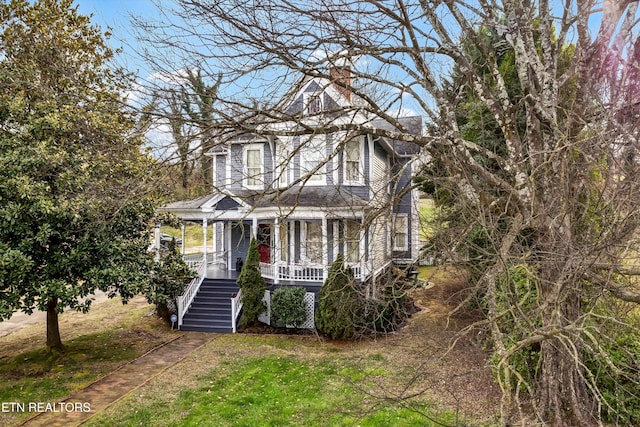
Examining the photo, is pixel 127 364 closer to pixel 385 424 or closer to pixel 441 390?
pixel 385 424

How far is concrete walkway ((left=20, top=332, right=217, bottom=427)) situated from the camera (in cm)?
707

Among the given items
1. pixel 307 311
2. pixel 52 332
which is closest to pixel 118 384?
pixel 52 332

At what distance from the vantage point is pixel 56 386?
845 cm

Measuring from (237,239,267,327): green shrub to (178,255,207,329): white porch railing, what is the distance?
1.80 metres

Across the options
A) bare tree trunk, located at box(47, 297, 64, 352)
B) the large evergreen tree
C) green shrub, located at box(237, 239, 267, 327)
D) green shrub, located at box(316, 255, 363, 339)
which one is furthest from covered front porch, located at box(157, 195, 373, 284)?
bare tree trunk, located at box(47, 297, 64, 352)

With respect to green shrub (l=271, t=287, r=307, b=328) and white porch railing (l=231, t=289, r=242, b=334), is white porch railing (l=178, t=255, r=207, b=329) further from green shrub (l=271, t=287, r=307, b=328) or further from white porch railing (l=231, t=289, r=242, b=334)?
green shrub (l=271, t=287, r=307, b=328)

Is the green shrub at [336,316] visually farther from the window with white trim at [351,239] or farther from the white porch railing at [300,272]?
the white porch railing at [300,272]

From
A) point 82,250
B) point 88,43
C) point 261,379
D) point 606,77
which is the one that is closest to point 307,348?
Result: point 261,379

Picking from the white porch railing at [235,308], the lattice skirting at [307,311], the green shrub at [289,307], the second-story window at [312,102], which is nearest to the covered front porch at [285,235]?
the lattice skirting at [307,311]

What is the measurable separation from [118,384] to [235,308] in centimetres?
448

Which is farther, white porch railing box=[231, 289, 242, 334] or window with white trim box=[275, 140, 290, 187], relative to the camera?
white porch railing box=[231, 289, 242, 334]

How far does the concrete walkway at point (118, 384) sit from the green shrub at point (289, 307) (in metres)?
2.09

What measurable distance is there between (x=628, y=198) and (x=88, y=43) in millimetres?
13626

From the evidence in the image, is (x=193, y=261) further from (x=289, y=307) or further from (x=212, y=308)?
(x=289, y=307)
